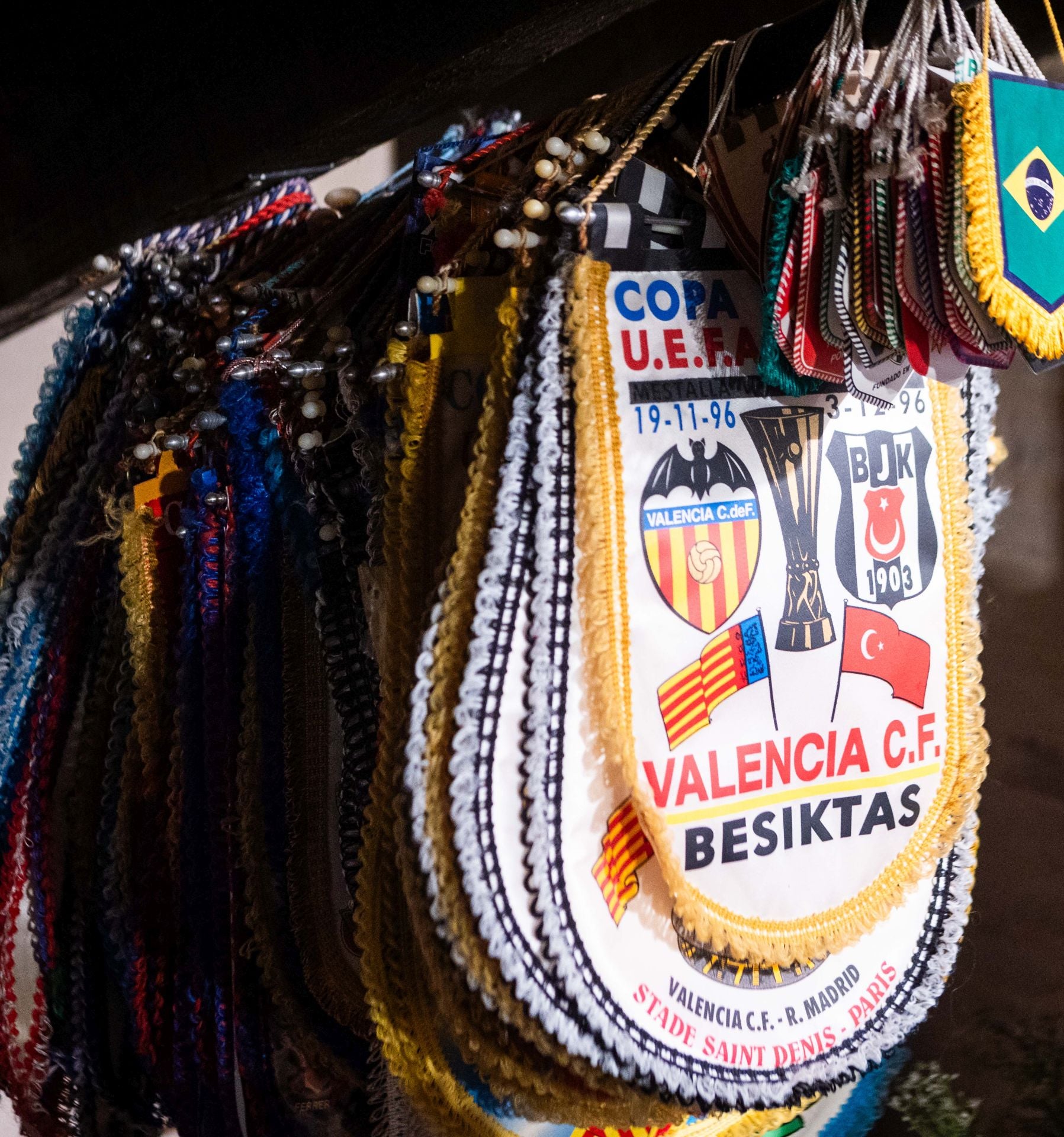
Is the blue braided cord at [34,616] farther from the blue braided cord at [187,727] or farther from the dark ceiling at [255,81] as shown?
the dark ceiling at [255,81]

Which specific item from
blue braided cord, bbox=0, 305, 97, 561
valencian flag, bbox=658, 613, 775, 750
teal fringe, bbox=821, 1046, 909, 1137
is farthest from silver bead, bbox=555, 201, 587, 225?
teal fringe, bbox=821, 1046, 909, 1137

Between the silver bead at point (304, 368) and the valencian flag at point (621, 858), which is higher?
the silver bead at point (304, 368)

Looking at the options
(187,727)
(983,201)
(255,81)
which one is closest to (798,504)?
(983,201)

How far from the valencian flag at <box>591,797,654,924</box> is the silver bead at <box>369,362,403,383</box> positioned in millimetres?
240

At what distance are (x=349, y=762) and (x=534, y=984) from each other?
166 mm

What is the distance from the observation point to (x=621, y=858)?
49 centimetres

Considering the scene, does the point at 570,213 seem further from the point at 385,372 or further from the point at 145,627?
the point at 145,627

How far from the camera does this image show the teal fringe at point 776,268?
0.45m

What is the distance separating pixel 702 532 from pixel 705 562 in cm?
2

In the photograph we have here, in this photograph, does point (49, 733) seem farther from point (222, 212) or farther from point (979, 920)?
point (979, 920)

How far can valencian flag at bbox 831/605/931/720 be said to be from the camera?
0.55 metres

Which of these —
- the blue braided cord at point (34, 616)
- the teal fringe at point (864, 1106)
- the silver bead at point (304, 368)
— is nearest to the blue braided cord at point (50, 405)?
the blue braided cord at point (34, 616)

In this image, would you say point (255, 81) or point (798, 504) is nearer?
point (798, 504)

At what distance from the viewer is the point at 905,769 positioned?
22.2 inches
